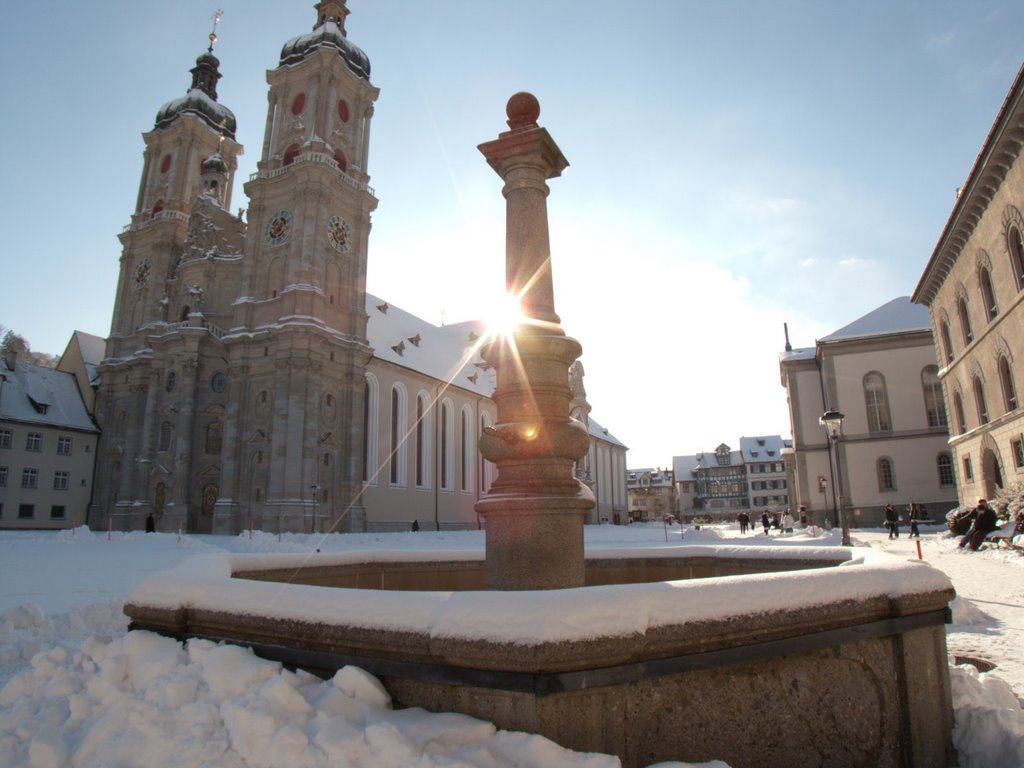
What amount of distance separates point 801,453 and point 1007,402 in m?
21.0

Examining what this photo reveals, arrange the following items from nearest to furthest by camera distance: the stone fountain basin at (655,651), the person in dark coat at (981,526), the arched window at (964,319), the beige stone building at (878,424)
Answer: the stone fountain basin at (655,651) → the person in dark coat at (981,526) → the arched window at (964,319) → the beige stone building at (878,424)

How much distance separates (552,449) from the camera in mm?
5699

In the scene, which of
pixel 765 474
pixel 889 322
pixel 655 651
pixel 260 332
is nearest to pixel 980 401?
pixel 889 322

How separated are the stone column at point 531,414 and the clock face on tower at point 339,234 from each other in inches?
1524

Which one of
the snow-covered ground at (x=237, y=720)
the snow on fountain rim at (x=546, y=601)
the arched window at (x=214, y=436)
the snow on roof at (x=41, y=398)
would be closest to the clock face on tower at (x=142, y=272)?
the snow on roof at (x=41, y=398)

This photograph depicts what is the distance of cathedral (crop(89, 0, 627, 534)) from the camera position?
39.2 m

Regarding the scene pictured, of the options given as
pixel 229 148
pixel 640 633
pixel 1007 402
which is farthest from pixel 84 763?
pixel 229 148

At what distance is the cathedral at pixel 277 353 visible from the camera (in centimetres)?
3925

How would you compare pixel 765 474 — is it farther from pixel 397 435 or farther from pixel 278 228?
pixel 278 228

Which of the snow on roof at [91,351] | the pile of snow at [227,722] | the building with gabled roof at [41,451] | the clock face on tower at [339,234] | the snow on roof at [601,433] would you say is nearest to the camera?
the pile of snow at [227,722]

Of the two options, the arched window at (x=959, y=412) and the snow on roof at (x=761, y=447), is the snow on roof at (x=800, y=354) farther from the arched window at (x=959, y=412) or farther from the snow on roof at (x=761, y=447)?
the snow on roof at (x=761, y=447)

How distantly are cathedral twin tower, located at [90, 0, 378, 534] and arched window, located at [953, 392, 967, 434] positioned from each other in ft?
104

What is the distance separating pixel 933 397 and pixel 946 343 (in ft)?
39.1

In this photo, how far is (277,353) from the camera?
130 feet
